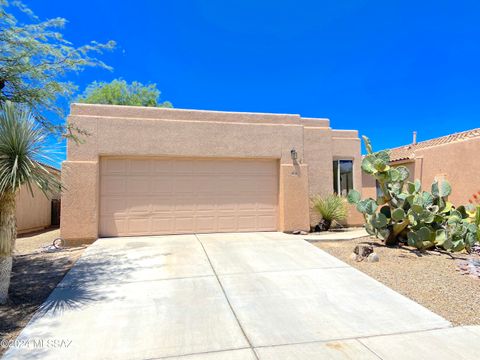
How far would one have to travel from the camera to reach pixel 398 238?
31.5 ft

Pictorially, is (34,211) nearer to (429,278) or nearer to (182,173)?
(182,173)

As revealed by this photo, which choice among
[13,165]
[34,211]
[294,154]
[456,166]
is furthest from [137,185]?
[456,166]

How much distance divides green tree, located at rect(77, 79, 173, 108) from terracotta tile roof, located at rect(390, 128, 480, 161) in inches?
663

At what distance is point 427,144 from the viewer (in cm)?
1966

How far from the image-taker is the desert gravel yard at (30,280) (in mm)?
4902

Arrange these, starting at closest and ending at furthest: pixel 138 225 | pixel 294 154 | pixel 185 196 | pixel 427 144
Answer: pixel 138 225
pixel 185 196
pixel 294 154
pixel 427 144

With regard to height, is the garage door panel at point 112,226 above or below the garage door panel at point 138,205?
below

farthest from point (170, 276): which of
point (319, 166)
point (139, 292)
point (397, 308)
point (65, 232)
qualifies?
point (319, 166)

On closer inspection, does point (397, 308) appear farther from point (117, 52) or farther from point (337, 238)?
point (117, 52)

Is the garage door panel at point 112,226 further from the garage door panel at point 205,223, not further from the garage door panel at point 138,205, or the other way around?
the garage door panel at point 205,223

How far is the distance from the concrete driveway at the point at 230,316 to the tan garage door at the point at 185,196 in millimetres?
2792

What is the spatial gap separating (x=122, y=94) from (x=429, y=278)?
2459 centimetres

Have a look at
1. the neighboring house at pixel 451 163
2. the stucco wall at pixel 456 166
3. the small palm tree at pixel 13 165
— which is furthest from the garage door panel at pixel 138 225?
the stucco wall at pixel 456 166

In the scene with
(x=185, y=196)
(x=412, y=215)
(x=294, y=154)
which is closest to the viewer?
(x=412, y=215)
